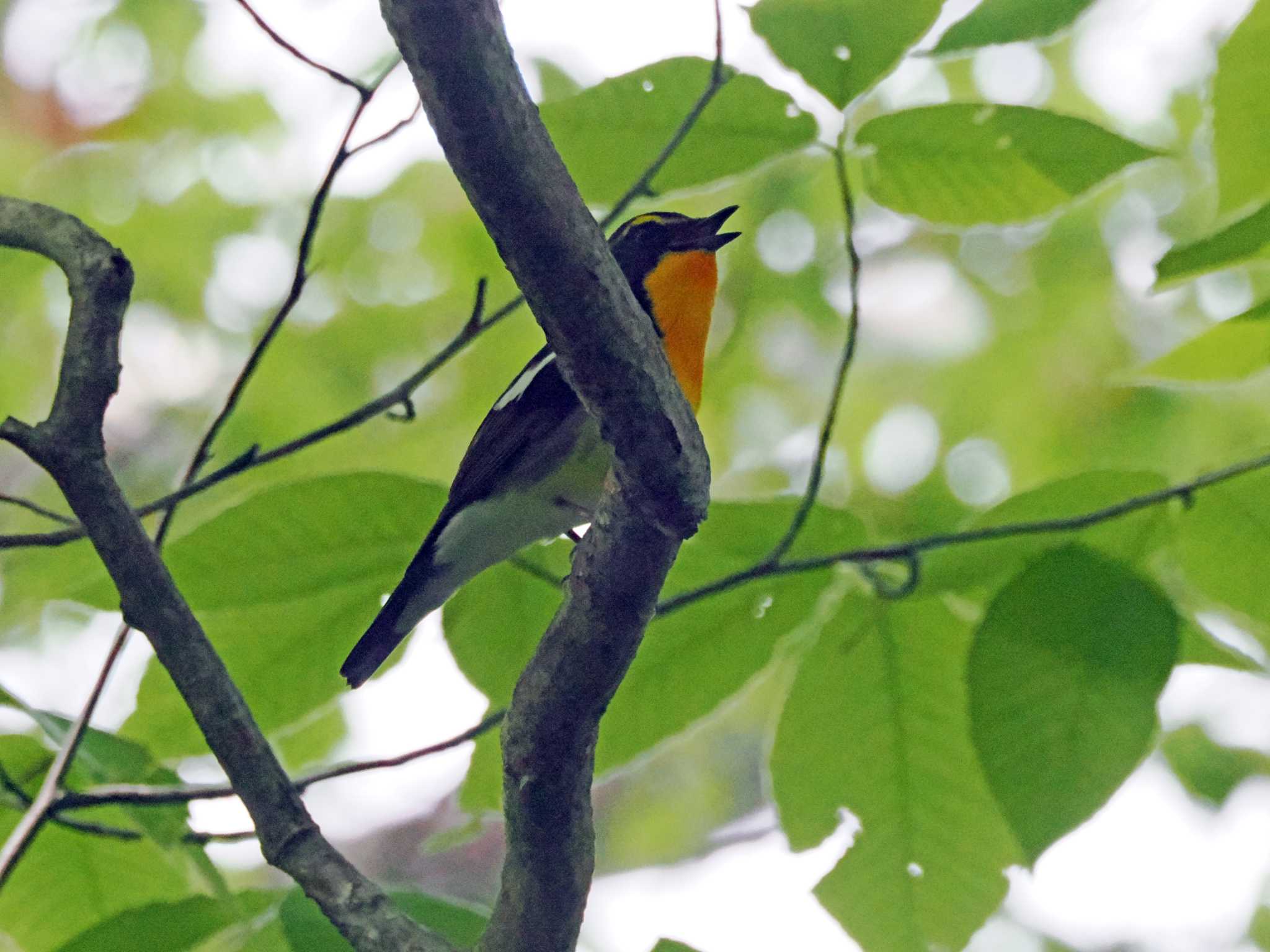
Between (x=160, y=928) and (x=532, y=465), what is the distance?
1.42 m

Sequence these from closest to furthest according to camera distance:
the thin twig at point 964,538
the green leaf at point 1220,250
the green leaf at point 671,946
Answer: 1. the green leaf at point 671,946
2. the green leaf at point 1220,250
3. the thin twig at point 964,538

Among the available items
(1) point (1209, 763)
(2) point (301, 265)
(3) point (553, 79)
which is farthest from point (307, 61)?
(1) point (1209, 763)

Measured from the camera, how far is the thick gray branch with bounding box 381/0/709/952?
125 centimetres

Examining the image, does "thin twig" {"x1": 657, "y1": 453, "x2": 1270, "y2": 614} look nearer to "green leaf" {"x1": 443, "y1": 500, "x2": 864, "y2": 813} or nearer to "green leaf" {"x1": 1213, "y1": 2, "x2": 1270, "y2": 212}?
"green leaf" {"x1": 443, "y1": 500, "x2": 864, "y2": 813}

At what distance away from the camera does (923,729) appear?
6.99 ft

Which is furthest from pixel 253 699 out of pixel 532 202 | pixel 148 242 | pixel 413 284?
pixel 148 242

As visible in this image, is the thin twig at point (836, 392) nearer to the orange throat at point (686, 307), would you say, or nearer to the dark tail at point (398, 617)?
the dark tail at point (398, 617)

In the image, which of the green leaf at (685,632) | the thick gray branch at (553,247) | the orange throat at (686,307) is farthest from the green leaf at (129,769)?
the orange throat at (686,307)

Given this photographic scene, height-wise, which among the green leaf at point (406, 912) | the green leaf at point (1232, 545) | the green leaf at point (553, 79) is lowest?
the green leaf at point (406, 912)

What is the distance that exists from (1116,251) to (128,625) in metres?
5.82

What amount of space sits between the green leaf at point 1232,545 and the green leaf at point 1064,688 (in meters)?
0.12

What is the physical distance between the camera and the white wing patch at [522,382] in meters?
2.89

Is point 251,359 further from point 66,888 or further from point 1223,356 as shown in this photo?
point 1223,356

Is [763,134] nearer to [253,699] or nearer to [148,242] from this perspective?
[253,699]
